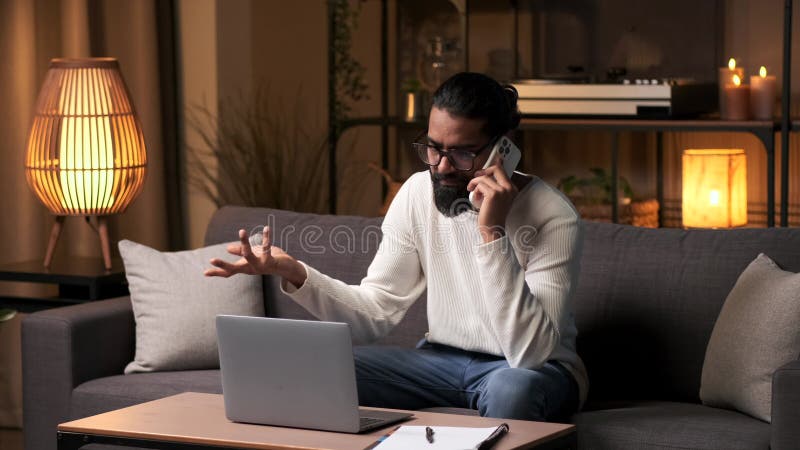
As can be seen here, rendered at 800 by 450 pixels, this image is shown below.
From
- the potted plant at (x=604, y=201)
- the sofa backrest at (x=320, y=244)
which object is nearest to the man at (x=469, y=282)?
the sofa backrest at (x=320, y=244)

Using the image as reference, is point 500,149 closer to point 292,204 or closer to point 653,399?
point 653,399

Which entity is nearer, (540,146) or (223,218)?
(223,218)

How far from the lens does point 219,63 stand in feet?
15.4

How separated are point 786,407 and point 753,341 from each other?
0.99ft

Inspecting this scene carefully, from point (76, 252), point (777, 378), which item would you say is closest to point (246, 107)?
point (76, 252)

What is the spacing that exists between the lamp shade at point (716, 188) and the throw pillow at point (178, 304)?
1845 mm

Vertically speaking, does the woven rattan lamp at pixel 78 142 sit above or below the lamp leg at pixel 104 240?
above

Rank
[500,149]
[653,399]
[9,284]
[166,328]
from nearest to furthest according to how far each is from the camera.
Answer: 1. [500,149]
2. [653,399]
3. [166,328]
4. [9,284]

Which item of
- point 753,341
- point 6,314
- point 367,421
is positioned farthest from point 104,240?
point 753,341

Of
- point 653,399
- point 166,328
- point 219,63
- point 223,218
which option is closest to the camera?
point 653,399

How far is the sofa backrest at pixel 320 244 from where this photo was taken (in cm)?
329

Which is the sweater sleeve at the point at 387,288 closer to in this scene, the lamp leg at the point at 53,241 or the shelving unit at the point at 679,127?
the lamp leg at the point at 53,241

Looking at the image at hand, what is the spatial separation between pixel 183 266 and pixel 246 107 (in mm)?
1631

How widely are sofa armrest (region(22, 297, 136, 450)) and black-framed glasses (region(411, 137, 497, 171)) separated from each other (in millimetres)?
1099
